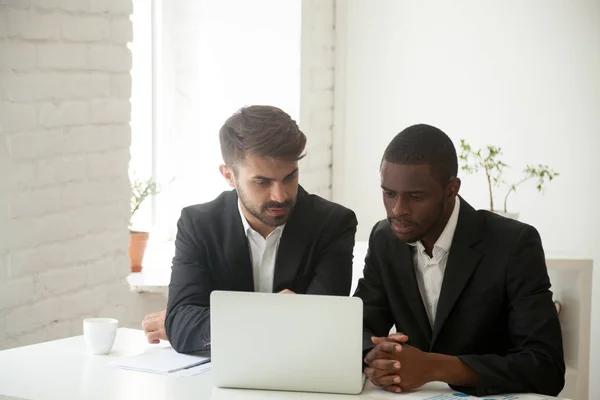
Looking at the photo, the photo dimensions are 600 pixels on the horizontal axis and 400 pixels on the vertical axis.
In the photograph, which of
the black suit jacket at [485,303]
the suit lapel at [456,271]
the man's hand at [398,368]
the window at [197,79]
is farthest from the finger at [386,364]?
the window at [197,79]

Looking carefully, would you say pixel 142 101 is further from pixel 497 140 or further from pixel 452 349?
pixel 452 349

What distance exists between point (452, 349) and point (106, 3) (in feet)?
5.47

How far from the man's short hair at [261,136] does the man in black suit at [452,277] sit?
334 millimetres

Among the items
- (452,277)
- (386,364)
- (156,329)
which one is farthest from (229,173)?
(386,364)

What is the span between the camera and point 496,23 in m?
4.20

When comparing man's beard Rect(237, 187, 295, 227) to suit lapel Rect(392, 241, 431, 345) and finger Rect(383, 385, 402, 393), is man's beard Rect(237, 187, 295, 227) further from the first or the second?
finger Rect(383, 385, 402, 393)

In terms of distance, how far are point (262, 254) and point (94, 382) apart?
68 centimetres

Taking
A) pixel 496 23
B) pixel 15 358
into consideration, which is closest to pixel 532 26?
pixel 496 23

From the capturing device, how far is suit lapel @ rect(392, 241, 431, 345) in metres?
2.46

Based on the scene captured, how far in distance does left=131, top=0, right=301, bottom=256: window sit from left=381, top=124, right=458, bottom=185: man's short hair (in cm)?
185

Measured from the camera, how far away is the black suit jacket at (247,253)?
8.72 feet

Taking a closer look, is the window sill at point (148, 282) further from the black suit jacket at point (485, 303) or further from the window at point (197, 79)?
the black suit jacket at point (485, 303)

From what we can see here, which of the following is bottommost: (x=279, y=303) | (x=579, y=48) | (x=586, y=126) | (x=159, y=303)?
(x=159, y=303)

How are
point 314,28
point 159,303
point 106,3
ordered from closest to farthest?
point 106,3 → point 159,303 → point 314,28
